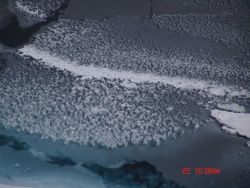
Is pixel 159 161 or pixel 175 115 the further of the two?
pixel 175 115

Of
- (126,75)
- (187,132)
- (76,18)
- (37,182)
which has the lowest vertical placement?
(37,182)

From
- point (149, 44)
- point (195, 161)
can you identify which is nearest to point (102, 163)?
point (195, 161)

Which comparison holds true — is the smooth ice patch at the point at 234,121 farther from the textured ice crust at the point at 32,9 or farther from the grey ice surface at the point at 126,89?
the textured ice crust at the point at 32,9

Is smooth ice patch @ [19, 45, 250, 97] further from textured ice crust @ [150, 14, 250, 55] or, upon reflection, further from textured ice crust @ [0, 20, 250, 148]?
textured ice crust @ [150, 14, 250, 55]

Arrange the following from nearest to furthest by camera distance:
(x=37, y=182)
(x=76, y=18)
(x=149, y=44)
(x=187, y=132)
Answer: (x=37, y=182) < (x=187, y=132) < (x=149, y=44) < (x=76, y=18)

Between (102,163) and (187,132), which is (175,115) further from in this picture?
(102,163)

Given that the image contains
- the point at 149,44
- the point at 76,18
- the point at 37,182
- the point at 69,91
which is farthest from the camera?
the point at 76,18

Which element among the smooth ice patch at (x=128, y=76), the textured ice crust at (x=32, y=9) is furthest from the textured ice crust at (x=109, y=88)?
the textured ice crust at (x=32, y=9)
